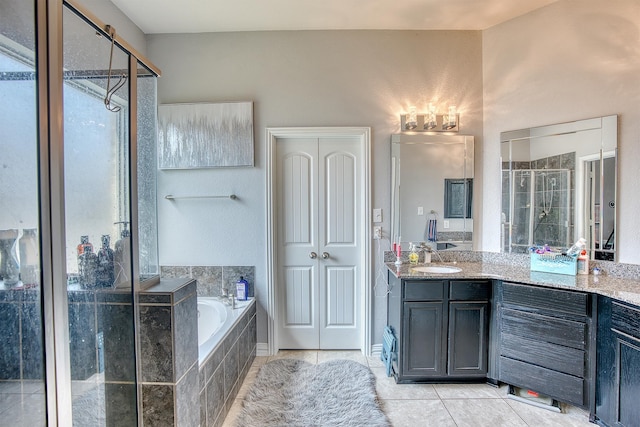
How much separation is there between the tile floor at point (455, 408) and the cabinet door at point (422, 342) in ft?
0.44

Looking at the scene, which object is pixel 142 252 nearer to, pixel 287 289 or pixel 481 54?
pixel 287 289

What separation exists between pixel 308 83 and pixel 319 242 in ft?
4.75

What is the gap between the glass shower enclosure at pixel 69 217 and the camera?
90cm

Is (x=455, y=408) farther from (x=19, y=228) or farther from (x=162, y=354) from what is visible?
(x=19, y=228)

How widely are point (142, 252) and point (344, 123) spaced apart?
191 centimetres

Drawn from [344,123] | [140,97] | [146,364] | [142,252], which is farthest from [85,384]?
[344,123]

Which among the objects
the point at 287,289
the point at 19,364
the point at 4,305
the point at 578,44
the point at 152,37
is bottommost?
the point at 287,289

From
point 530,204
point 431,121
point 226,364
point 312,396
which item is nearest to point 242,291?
point 226,364

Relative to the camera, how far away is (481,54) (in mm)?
2594

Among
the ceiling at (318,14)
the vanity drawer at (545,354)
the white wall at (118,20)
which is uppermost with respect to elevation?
the ceiling at (318,14)

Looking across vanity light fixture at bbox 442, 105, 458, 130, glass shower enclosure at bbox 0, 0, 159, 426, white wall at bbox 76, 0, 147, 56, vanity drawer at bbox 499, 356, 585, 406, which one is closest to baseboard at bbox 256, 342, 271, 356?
glass shower enclosure at bbox 0, 0, 159, 426

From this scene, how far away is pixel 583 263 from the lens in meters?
2.13

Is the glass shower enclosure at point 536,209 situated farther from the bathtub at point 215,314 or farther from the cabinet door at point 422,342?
the bathtub at point 215,314

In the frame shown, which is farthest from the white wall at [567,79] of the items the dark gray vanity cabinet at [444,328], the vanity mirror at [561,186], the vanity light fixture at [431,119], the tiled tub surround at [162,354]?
the tiled tub surround at [162,354]
